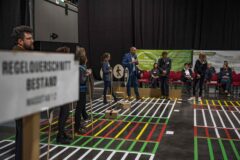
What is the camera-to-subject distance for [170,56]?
15938 mm

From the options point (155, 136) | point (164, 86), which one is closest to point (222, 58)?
point (164, 86)

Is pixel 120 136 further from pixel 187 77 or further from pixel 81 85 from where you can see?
pixel 187 77

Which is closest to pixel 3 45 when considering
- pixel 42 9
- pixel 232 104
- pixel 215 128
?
pixel 42 9

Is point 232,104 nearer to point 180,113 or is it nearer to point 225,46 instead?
point 180,113

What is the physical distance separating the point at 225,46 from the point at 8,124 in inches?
504

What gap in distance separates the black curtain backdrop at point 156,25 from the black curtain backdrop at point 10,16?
7.73 m

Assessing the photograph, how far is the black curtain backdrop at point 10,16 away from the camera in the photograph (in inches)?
420

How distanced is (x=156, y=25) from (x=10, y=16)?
8.98 m

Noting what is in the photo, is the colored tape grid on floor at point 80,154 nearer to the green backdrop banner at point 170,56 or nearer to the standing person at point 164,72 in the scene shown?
the standing person at point 164,72

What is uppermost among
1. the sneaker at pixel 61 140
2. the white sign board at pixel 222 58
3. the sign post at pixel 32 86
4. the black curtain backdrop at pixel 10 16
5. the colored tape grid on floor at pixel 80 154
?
the black curtain backdrop at pixel 10 16

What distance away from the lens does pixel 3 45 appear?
11.1 m

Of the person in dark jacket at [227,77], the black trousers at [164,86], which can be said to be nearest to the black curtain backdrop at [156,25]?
the person in dark jacket at [227,77]

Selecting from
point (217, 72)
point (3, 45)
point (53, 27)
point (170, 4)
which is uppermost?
point (170, 4)

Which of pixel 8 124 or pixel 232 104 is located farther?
pixel 232 104
